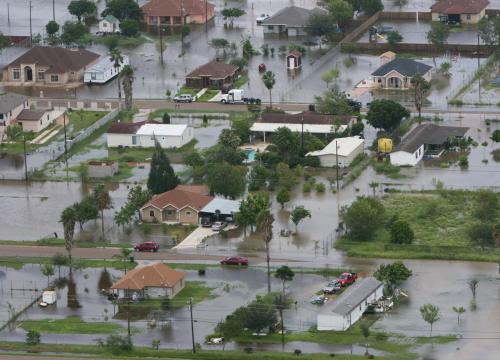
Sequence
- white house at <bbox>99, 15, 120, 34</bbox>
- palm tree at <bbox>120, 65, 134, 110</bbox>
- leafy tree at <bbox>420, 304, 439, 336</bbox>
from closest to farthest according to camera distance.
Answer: leafy tree at <bbox>420, 304, 439, 336</bbox> < palm tree at <bbox>120, 65, 134, 110</bbox> < white house at <bbox>99, 15, 120, 34</bbox>

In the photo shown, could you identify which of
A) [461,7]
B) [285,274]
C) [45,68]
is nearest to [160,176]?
[285,274]

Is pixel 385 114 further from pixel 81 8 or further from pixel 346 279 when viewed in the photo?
pixel 81 8

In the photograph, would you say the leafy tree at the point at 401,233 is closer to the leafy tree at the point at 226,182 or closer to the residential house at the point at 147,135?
the leafy tree at the point at 226,182

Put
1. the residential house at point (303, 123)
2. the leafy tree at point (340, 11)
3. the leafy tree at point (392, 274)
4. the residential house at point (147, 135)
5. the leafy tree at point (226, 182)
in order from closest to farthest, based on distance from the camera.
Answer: the leafy tree at point (392, 274), the leafy tree at point (226, 182), the residential house at point (303, 123), the residential house at point (147, 135), the leafy tree at point (340, 11)

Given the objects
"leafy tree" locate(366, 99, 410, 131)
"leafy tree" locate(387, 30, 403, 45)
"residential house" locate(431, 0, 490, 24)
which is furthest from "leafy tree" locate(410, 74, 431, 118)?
"residential house" locate(431, 0, 490, 24)

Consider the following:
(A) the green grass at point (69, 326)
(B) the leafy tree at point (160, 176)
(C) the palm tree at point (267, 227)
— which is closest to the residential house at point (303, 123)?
(B) the leafy tree at point (160, 176)

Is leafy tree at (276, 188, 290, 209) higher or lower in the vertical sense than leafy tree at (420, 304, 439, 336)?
lower

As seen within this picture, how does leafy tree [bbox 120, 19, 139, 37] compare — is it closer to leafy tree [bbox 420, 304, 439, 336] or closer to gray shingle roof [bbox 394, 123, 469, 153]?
gray shingle roof [bbox 394, 123, 469, 153]
